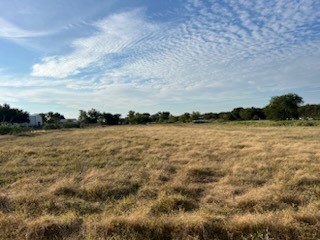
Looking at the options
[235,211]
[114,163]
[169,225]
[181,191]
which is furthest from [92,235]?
[114,163]

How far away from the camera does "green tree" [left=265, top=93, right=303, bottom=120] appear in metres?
71.2

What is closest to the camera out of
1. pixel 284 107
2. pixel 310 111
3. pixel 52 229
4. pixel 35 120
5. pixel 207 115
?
pixel 52 229

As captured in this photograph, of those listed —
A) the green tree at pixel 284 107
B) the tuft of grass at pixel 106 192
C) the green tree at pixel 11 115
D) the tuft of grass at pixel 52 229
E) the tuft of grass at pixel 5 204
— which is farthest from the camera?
the green tree at pixel 11 115

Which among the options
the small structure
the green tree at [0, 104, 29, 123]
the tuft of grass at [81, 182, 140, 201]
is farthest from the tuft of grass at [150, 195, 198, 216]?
the small structure

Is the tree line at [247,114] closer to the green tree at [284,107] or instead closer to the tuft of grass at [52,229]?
the green tree at [284,107]

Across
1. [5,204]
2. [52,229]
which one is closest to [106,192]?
[5,204]

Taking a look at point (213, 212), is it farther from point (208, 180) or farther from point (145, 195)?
point (208, 180)

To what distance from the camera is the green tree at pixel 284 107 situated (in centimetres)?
7119

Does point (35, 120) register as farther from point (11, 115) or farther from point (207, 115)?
point (207, 115)

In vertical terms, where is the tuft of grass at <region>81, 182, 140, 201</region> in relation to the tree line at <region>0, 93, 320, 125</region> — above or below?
below

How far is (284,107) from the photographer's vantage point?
71188 mm

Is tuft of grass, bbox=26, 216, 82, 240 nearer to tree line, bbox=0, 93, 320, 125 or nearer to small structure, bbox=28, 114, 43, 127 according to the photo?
tree line, bbox=0, 93, 320, 125

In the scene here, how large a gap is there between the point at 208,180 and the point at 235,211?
3008 millimetres

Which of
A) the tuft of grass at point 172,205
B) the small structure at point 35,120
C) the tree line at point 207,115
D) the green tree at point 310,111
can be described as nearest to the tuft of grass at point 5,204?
the tuft of grass at point 172,205
